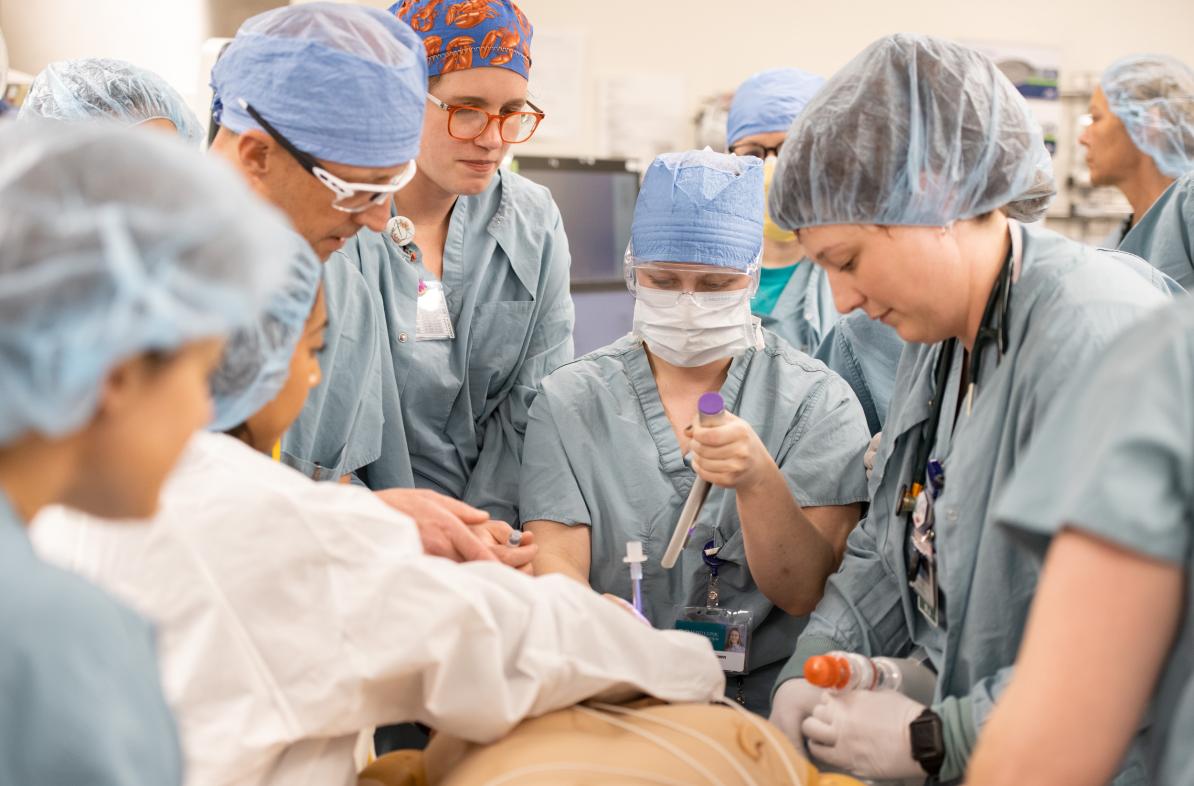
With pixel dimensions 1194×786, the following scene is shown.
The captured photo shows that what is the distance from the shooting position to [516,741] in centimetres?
124

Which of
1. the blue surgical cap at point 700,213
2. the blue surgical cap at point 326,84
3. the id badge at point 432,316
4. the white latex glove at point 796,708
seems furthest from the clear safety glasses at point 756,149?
the white latex glove at point 796,708

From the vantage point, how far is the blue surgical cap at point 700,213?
2.00 meters

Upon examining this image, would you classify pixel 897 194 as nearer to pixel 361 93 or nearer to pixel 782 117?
pixel 361 93

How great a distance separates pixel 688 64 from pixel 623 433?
3.44m

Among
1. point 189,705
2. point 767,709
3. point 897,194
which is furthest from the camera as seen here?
point 767,709

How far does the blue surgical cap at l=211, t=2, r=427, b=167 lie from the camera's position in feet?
5.24

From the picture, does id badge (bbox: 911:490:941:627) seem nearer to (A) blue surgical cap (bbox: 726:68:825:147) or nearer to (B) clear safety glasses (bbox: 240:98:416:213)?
(B) clear safety glasses (bbox: 240:98:416:213)

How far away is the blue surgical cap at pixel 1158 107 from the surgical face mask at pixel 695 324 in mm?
1583

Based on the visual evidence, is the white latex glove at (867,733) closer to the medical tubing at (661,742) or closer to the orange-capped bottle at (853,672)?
the orange-capped bottle at (853,672)

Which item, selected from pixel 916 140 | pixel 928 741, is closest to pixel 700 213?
pixel 916 140

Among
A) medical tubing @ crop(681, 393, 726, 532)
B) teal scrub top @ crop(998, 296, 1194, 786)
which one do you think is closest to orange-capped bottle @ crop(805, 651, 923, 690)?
medical tubing @ crop(681, 393, 726, 532)

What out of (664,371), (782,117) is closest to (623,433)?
(664,371)

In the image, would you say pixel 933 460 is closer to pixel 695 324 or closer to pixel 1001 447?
pixel 1001 447

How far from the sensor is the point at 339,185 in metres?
1.62
